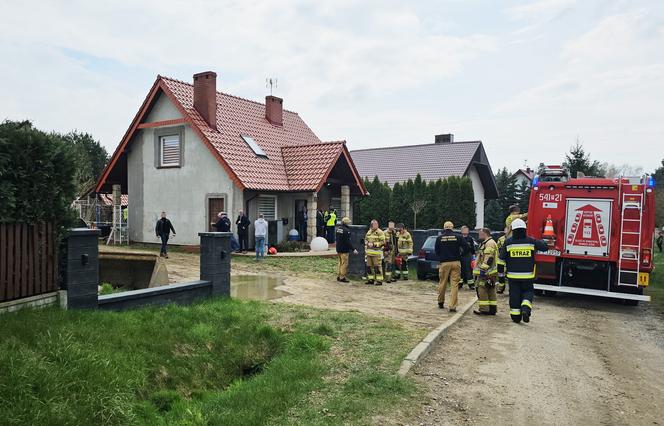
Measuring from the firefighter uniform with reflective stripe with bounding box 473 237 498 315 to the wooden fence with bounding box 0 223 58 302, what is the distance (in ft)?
24.3

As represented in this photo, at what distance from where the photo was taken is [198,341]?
281 inches

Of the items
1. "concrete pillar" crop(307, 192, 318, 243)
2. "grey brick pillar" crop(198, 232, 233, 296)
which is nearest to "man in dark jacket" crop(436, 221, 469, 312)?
"grey brick pillar" crop(198, 232, 233, 296)

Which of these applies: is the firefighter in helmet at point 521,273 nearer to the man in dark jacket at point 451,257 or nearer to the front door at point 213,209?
the man in dark jacket at point 451,257

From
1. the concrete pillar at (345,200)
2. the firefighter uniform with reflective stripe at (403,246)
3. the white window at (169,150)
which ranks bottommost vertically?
the firefighter uniform with reflective stripe at (403,246)

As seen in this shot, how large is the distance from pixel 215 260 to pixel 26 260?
3456 millimetres

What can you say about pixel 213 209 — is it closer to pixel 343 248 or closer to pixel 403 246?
pixel 343 248

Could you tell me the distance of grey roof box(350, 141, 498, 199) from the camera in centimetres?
3559

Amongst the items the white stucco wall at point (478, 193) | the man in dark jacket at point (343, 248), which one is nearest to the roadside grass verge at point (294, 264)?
the man in dark jacket at point (343, 248)

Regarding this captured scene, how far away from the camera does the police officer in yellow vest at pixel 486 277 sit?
10016 mm

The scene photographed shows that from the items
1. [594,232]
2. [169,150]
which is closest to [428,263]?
[594,232]

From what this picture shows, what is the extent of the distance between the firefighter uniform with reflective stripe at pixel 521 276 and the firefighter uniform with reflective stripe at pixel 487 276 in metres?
0.46

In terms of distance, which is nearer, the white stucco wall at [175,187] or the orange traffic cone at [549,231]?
the orange traffic cone at [549,231]

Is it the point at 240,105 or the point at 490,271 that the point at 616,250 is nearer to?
the point at 490,271

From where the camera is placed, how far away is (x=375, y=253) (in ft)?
45.4
